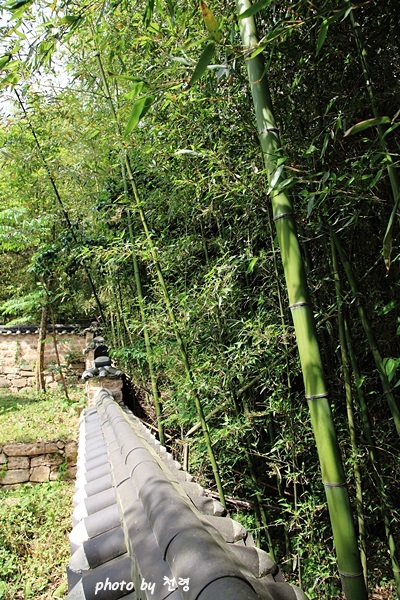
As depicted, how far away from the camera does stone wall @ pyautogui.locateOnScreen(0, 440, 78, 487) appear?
5266 mm

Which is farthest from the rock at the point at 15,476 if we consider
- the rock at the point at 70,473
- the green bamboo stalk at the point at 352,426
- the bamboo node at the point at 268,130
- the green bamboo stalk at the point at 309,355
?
the bamboo node at the point at 268,130

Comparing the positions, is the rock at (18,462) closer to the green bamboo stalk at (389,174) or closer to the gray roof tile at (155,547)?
the gray roof tile at (155,547)

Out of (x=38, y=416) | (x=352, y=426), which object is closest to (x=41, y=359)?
(x=38, y=416)

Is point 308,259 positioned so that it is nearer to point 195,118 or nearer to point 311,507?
point 195,118

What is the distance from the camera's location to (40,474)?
17.4 ft

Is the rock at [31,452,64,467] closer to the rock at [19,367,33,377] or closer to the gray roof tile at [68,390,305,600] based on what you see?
the gray roof tile at [68,390,305,600]

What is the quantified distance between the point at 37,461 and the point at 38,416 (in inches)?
66.8

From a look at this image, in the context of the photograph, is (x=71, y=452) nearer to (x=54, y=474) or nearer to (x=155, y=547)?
(x=54, y=474)

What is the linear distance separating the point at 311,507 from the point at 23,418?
591cm

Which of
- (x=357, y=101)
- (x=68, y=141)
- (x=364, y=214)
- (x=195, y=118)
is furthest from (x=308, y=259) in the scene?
(x=68, y=141)

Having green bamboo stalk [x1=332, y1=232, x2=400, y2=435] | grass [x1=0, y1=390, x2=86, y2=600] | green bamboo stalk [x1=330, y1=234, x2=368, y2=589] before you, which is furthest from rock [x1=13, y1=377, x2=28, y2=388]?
green bamboo stalk [x1=332, y1=232, x2=400, y2=435]

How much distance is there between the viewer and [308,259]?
2.08 meters

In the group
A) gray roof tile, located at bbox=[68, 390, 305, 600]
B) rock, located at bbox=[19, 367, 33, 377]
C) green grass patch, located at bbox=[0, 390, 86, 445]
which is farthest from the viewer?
rock, located at bbox=[19, 367, 33, 377]

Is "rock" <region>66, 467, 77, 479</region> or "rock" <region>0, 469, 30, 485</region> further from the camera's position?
"rock" <region>66, 467, 77, 479</region>
